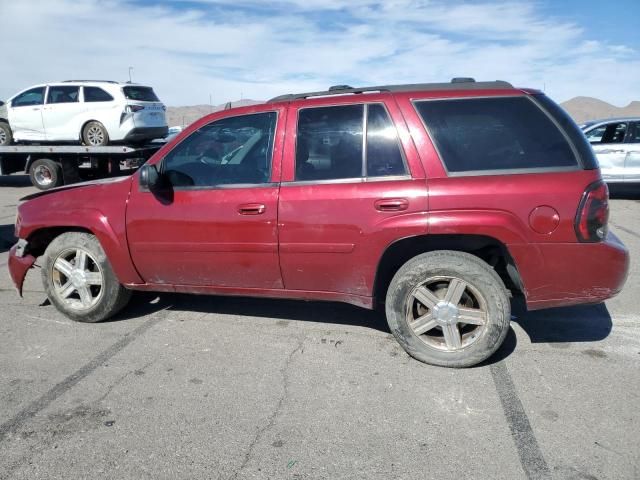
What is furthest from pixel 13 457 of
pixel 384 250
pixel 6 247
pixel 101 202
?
pixel 6 247

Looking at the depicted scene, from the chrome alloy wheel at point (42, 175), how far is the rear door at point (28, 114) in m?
0.76

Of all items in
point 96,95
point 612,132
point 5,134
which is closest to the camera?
point 612,132

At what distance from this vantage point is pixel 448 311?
3.33 metres

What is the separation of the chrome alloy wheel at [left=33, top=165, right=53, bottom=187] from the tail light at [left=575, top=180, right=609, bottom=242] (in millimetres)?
12859

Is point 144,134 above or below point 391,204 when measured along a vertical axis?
above

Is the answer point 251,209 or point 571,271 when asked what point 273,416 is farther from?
point 571,271

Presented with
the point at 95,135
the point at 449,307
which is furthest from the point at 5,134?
the point at 449,307

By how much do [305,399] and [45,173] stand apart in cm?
1233

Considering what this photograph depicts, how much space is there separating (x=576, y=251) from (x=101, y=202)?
3.36m

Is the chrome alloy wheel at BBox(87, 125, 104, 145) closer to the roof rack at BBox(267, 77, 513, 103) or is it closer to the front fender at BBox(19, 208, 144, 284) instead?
the front fender at BBox(19, 208, 144, 284)

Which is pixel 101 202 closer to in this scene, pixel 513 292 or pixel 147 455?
pixel 147 455

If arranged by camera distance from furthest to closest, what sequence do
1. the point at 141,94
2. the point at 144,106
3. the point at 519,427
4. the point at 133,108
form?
the point at 141,94, the point at 144,106, the point at 133,108, the point at 519,427

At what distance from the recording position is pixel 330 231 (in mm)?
3389

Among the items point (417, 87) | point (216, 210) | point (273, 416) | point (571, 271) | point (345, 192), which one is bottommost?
point (273, 416)
